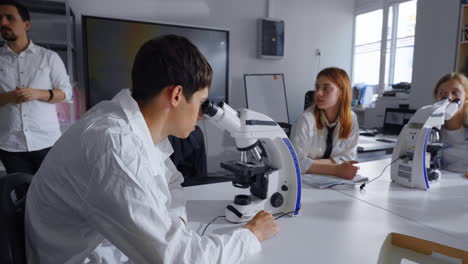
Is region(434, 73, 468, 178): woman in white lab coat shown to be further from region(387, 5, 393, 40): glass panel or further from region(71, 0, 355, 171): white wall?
region(387, 5, 393, 40): glass panel

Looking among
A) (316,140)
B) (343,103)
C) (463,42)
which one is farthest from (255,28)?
(316,140)

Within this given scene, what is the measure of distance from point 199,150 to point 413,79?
246 cm

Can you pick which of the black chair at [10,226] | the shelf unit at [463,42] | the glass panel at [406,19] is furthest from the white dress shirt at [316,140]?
the glass panel at [406,19]

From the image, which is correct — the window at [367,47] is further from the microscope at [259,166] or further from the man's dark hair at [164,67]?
the man's dark hair at [164,67]

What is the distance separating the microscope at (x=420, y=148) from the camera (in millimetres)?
1455

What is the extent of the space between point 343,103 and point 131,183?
1573mm

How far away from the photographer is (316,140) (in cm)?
190

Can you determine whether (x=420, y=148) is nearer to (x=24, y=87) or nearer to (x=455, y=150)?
(x=455, y=150)

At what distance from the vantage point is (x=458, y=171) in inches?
71.4

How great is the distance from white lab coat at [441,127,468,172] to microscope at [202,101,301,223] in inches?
49.9

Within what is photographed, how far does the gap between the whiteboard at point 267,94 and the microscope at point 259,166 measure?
9.33 feet

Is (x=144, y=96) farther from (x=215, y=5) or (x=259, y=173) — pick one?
(x=215, y=5)

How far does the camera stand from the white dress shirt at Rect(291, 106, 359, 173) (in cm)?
184

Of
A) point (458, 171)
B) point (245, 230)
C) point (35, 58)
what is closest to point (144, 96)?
point (245, 230)
